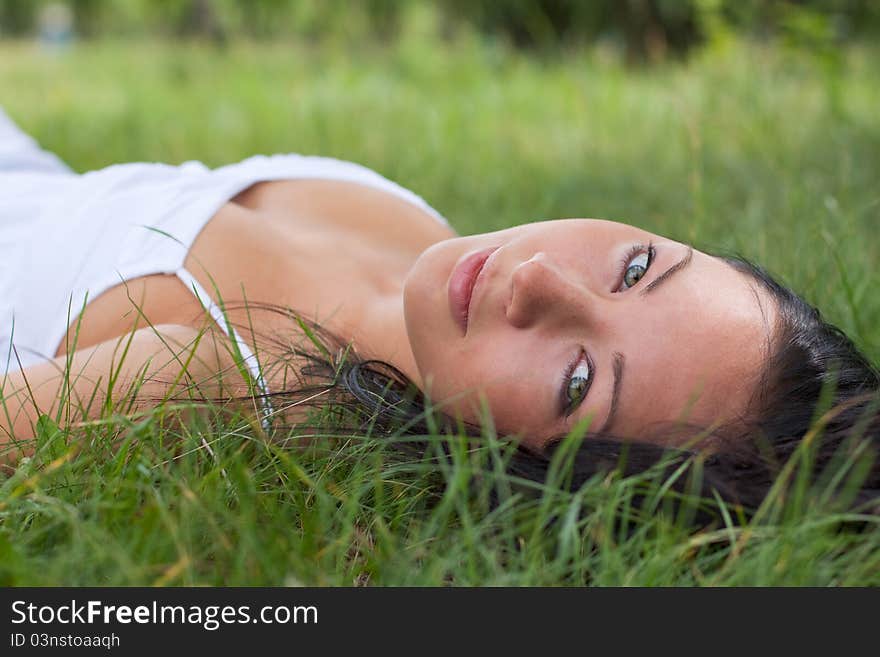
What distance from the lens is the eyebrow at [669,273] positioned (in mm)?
1742

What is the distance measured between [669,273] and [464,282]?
366 millimetres

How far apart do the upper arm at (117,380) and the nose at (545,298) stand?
0.52 m

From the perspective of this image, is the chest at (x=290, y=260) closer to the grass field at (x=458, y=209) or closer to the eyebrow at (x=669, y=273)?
the grass field at (x=458, y=209)

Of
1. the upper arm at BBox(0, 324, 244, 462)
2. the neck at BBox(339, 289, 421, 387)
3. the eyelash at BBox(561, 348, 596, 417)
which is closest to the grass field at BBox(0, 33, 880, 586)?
the upper arm at BBox(0, 324, 244, 462)

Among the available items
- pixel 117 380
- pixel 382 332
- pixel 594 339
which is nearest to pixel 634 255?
pixel 594 339

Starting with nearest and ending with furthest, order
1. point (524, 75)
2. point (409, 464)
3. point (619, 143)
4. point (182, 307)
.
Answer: point (409, 464) < point (182, 307) < point (619, 143) < point (524, 75)

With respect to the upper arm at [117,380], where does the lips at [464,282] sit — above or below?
above

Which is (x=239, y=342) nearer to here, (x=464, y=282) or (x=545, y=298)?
(x=464, y=282)

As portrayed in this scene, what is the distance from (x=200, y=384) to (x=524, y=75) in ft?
16.0

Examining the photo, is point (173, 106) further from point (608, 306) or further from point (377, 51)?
point (608, 306)

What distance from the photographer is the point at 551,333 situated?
67.2 inches

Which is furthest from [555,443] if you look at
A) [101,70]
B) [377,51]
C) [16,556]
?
[101,70]

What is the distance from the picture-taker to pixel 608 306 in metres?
1.71

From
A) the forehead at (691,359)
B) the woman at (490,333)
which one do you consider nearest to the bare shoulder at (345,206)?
the woman at (490,333)
